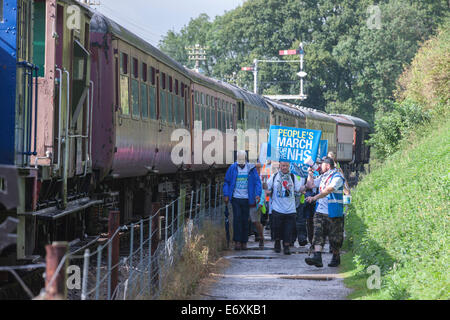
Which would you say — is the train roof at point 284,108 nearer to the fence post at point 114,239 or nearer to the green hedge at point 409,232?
the green hedge at point 409,232

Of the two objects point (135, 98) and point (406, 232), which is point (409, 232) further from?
point (135, 98)

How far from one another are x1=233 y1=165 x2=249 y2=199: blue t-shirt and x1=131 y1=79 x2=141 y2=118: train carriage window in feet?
6.64

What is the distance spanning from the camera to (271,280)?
11258 mm

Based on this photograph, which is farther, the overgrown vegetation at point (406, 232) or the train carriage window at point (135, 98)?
the train carriage window at point (135, 98)

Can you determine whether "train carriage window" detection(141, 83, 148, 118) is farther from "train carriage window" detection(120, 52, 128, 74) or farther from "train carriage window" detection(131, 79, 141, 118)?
"train carriage window" detection(120, 52, 128, 74)

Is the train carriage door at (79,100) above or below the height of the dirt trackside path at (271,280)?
above

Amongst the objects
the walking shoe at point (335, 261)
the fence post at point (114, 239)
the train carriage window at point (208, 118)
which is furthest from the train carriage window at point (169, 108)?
the fence post at point (114, 239)

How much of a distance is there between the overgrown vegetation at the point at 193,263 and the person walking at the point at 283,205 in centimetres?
108

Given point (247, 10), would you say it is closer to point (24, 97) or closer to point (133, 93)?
point (133, 93)

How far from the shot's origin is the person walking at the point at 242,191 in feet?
49.2

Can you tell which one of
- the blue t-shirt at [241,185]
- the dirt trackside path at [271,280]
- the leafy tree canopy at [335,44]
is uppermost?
the leafy tree canopy at [335,44]

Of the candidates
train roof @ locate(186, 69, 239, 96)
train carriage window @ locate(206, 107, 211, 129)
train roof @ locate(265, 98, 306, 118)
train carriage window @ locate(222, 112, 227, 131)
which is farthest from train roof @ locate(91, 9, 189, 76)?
train roof @ locate(265, 98, 306, 118)
